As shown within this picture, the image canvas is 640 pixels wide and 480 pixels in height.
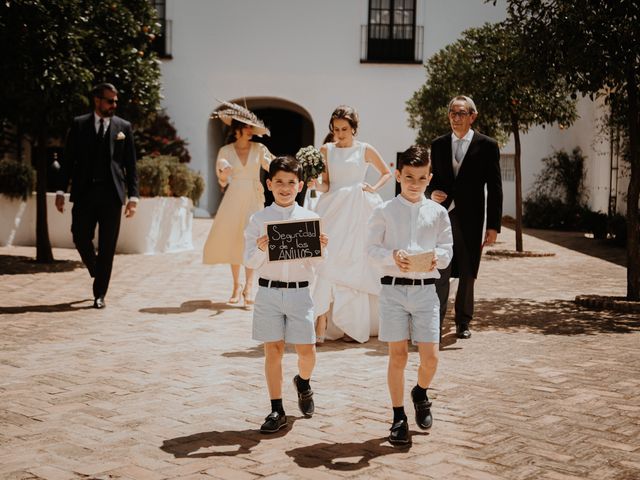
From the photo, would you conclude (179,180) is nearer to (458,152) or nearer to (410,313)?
(458,152)

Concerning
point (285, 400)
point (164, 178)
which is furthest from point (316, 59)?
point (285, 400)

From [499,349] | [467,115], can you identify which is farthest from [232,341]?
[467,115]

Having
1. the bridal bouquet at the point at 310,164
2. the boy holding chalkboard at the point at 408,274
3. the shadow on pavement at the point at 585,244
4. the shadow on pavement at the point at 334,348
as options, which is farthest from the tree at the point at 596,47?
the boy holding chalkboard at the point at 408,274

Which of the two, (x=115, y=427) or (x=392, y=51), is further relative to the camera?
(x=392, y=51)

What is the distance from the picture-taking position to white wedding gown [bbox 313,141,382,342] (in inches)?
Result: 278

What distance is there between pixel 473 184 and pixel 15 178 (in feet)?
33.2

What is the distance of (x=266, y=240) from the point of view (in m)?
4.38

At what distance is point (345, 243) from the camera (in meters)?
7.10

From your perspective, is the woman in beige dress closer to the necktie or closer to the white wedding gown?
the white wedding gown

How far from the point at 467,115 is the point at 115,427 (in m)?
3.94

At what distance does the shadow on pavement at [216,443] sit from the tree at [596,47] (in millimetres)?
6145

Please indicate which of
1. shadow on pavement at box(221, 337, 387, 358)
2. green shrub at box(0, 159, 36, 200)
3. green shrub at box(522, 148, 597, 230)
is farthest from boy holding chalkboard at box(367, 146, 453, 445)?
green shrub at box(522, 148, 597, 230)

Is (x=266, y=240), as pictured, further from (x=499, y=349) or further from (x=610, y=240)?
(x=610, y=240)

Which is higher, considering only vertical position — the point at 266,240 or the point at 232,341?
the point at 266,240
